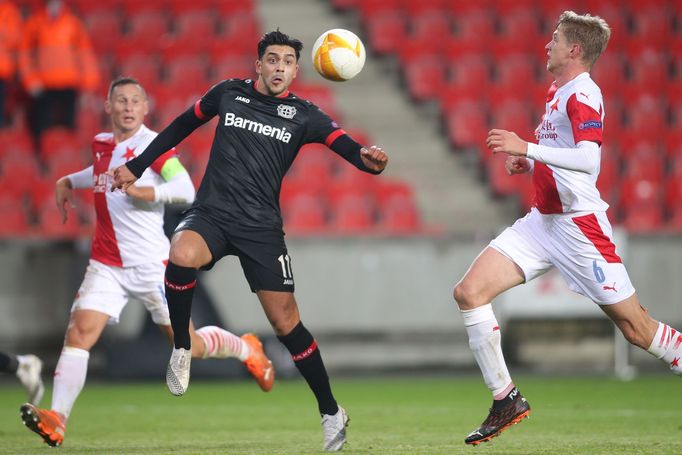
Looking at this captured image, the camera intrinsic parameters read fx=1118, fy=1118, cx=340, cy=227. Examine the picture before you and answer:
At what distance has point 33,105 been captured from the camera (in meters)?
15.3

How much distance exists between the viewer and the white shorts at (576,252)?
6.44 m

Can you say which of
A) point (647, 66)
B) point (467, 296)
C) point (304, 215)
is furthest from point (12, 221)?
point (647, 66)

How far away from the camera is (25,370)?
27.0 feet

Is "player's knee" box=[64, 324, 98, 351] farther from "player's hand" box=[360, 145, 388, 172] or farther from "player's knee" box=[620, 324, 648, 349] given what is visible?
"player's knee" box=[620, 324, 648, 349]

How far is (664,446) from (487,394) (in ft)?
13.9

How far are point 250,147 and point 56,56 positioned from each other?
9095 mm

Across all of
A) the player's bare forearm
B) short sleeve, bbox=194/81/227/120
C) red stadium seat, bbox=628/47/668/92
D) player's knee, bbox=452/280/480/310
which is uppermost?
red stadium seat, bbox=628/47/668/92

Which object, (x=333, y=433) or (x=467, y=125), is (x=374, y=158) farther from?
(x=467, y=125)

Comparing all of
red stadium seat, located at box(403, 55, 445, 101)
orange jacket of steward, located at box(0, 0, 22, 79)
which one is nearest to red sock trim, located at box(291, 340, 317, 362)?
orange jacket of steward, located at box(0, 0, 22, 79)

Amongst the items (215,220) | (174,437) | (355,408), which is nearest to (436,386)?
(355,408)

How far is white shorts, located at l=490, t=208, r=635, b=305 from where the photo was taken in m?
6.44

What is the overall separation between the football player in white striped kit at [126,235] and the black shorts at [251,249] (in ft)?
3.39

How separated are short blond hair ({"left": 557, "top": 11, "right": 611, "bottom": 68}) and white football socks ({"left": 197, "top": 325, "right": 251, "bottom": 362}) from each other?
3166mm

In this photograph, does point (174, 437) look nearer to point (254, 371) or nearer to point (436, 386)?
point (254, 371)
